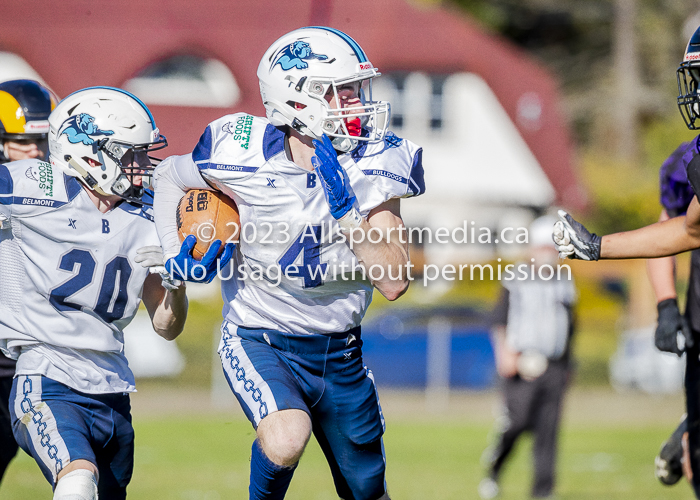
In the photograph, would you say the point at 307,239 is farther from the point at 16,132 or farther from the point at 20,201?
the point at 16,132

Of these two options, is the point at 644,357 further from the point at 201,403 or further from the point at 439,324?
the point at 201,403

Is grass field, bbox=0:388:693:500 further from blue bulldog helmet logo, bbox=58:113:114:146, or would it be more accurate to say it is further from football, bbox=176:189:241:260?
blue bulldog helmet logo, bbox=58:113:114:146

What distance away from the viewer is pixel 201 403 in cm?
1352

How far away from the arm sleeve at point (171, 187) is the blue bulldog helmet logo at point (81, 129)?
0.28 metres

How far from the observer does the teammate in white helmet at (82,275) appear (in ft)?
12.3

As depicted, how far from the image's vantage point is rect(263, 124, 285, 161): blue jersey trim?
3715mm

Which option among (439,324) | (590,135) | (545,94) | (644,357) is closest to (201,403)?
(439,324)

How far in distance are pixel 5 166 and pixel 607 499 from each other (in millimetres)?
5298

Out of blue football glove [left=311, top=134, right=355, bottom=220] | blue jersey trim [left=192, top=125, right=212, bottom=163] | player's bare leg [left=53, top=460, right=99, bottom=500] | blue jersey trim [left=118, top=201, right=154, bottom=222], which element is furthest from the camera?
blue jersey trim [left=118, top=201, right=154, bottom=222]

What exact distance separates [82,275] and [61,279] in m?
0.08

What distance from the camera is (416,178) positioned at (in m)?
3.77

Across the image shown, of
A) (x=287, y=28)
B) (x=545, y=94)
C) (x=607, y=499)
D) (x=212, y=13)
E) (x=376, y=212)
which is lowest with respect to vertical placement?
(x=607, y=499)

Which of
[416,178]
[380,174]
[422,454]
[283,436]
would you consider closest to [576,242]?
[416,178]

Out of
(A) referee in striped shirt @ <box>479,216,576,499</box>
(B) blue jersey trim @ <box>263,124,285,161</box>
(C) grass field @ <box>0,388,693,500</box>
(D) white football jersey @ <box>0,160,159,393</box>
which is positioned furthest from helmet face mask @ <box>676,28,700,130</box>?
(A) referee in striped shirt @ <box>479,216,576,499</box>
